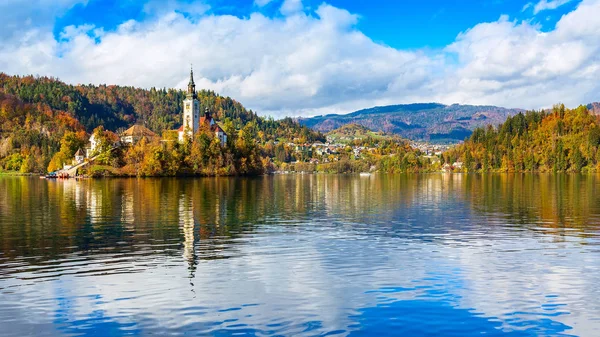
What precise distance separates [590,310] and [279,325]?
9.63 metres

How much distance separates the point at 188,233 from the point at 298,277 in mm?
13701

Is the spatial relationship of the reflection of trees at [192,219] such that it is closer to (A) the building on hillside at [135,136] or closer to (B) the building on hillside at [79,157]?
(B) the building on hillside at [79,157]

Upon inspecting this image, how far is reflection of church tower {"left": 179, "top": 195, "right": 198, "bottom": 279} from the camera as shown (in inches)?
942

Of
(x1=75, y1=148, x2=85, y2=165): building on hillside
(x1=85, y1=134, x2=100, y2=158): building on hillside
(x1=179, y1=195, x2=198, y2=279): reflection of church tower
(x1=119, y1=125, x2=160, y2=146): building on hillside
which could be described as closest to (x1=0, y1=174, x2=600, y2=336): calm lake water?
(x1=179, y1=195, x2=198, y2=279): reflection of church tower

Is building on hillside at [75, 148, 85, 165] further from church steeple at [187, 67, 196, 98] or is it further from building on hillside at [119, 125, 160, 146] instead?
church steeple at [187, 67, 196, 98]

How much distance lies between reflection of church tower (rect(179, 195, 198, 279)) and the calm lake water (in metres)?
0.09

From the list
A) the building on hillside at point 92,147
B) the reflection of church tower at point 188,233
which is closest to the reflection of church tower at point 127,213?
the reflection of church tower at point 188,233

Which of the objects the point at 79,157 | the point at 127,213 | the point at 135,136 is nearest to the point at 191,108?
the point at 135,136

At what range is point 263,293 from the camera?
18.5 metres

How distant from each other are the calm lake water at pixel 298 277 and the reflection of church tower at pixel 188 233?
3.5 inches

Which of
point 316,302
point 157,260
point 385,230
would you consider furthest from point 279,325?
point 385,230

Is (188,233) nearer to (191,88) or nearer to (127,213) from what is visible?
(127,213)

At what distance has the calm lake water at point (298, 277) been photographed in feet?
50.2

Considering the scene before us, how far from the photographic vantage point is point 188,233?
32.8 metres
